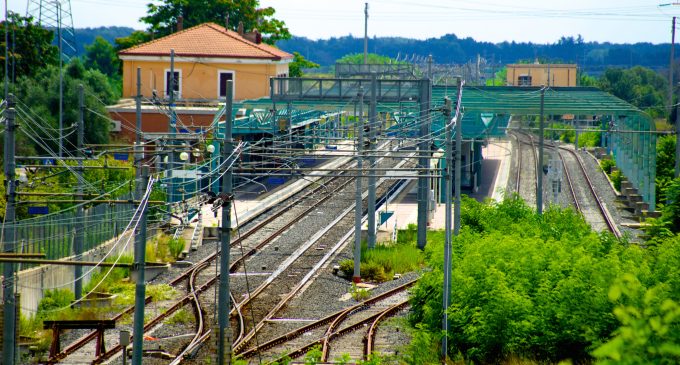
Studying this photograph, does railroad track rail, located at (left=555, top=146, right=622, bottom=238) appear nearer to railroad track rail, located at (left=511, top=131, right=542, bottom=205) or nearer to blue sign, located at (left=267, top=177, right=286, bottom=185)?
railroad track rail, located at (left=511, top=131, right=542, bottom=205)

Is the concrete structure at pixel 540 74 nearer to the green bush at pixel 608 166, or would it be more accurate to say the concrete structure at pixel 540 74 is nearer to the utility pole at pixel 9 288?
the green bush at pixel 608 166

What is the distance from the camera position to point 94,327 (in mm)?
17172

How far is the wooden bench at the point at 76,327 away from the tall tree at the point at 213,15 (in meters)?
49.1

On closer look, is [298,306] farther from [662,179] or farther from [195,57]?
[195,57]

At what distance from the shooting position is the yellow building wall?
4978cm

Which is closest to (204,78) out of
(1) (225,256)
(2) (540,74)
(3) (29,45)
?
(3) (29,45)

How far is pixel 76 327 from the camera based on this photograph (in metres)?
17.2

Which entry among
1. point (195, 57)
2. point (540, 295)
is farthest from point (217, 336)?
point (195, 57)

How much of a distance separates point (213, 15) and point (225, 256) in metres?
54.3

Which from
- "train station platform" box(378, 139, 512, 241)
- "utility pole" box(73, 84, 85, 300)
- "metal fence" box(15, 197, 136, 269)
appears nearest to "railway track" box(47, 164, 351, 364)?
"utility pole" box(73, 84, 85, 300)

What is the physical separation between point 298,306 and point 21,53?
1312 inches

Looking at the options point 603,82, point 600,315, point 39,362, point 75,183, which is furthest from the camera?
point 603,82

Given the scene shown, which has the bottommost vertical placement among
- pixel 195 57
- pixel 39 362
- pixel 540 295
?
pixel 39 362

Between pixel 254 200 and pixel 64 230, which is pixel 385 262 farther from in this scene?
pixel 254 200
